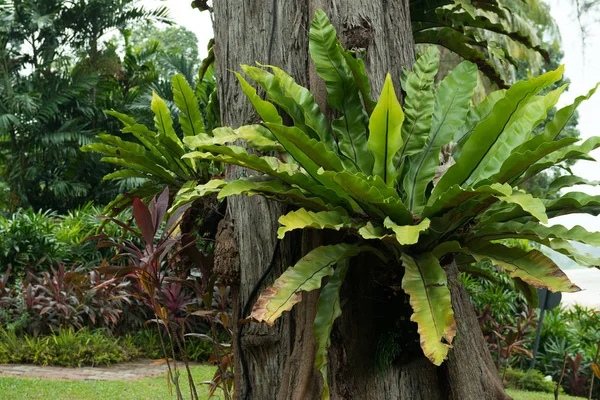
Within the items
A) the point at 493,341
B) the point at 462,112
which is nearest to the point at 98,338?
the point at 493,341

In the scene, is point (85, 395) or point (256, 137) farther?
point (85, 395)

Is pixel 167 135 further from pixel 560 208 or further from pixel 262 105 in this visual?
pixel 560 208

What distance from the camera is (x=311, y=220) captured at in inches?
81.1

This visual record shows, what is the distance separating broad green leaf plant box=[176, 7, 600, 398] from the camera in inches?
80.4

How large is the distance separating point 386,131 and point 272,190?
478 mm

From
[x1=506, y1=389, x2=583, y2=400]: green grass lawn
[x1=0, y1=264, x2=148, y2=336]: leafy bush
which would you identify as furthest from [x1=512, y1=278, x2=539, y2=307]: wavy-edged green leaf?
[x1=0, y1=264, x2=148, y2=336]: leafy bush

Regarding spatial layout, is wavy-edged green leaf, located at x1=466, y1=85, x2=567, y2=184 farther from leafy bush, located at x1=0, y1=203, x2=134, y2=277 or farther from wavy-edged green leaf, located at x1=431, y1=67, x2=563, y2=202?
leafy bush, located at x1=0, y1=203, x2=134, y2=277

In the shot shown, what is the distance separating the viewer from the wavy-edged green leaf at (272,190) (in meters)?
2.22

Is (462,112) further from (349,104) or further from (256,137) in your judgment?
A: (256,137)

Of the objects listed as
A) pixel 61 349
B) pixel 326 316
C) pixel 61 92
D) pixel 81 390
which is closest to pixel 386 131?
pixel 326 316

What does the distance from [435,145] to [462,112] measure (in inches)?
7.1

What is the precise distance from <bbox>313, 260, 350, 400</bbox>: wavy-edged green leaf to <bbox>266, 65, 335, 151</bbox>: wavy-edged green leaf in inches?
20.5

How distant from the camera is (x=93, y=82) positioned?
52.8 feet

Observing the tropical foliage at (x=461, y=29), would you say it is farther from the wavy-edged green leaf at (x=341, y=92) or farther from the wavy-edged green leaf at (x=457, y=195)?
the wavy-edged green leaf at (x=457, y=195)
